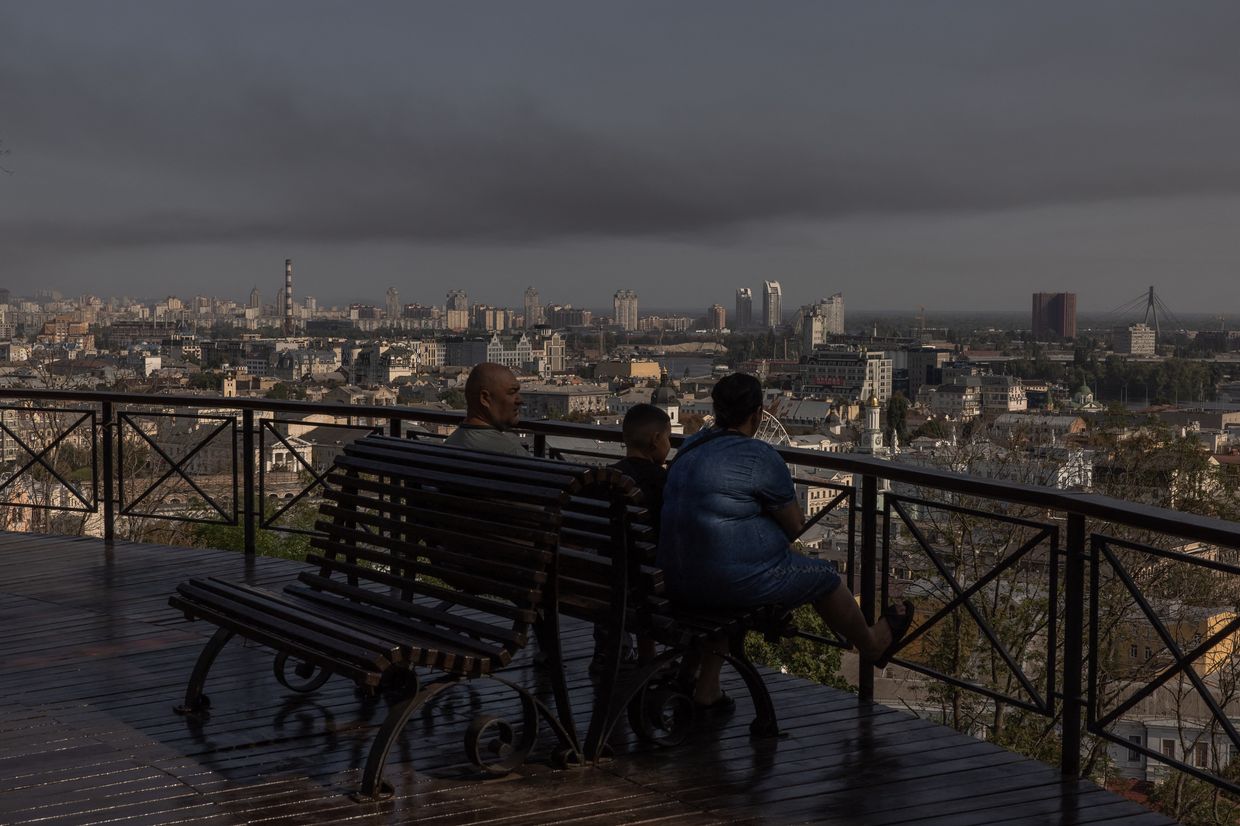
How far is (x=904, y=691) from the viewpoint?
64.1 feet

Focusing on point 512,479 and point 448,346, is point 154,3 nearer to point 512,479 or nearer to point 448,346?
point 512,479

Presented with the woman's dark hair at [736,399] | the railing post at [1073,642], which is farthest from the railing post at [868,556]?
the railing post at [1073,642]

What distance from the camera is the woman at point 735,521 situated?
12.4 feet

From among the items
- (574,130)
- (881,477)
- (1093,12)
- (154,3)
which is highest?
(1093,12)

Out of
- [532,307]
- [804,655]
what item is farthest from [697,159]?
[804,655]

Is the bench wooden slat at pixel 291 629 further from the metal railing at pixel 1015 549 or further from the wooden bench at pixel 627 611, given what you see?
the metal railing at pixel 1015 549

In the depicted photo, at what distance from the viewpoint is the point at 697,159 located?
392ft

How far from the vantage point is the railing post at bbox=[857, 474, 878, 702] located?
4.29m

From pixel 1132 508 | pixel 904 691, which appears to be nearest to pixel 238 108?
pixel 904 691

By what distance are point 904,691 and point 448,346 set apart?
10301 centimetres

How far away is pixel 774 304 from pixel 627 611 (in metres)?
127

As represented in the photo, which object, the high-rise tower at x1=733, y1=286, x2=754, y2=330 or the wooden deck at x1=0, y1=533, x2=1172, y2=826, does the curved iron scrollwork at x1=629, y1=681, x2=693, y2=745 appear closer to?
the wooden deck at x1=0, y1=533, x2=1172, y2=826

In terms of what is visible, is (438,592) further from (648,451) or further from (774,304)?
(774,304)

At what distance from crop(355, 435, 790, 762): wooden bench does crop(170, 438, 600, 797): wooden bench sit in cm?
7
